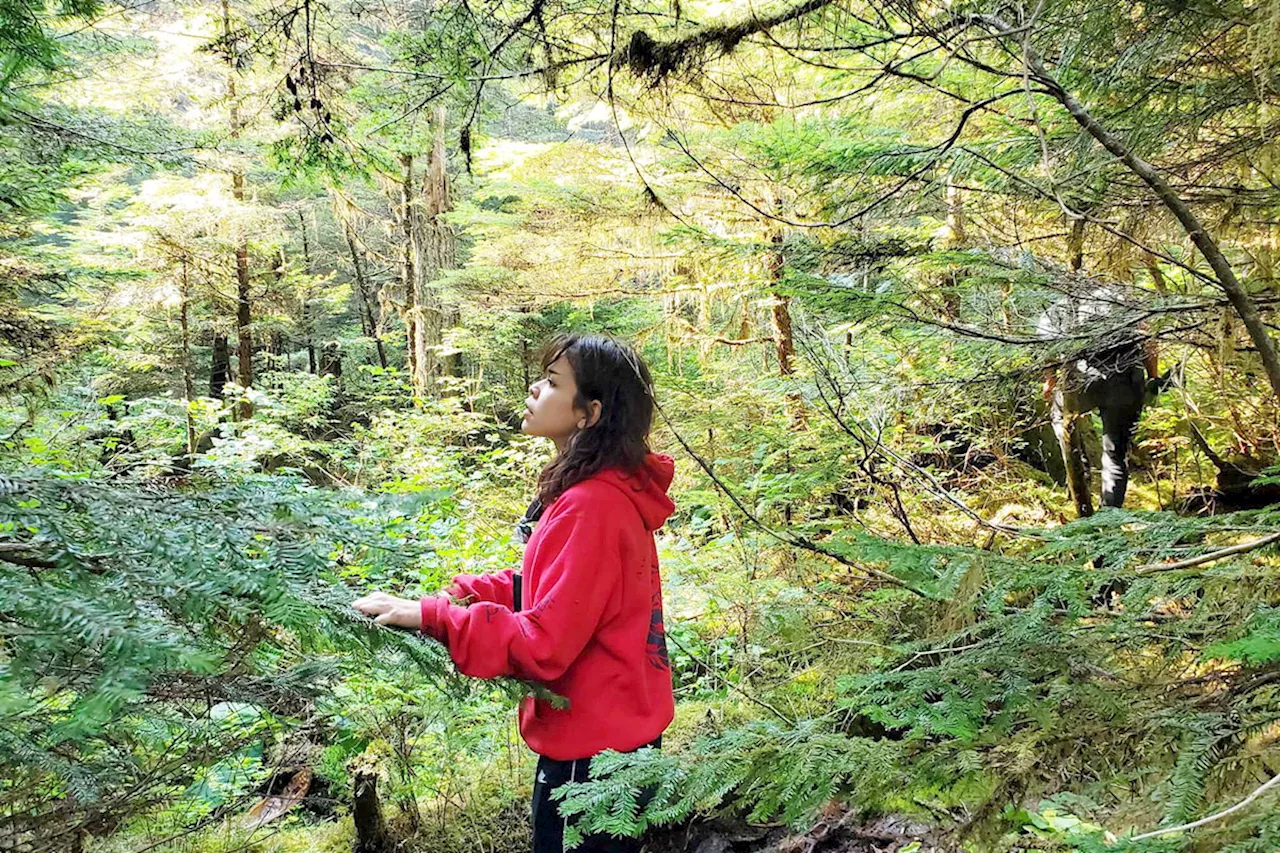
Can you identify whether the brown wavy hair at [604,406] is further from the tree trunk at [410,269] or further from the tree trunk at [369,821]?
the tree trunk at [410,269]

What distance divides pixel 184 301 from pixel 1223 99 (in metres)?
13.1

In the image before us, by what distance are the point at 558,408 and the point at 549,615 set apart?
65cm

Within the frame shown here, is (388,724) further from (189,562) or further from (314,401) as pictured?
(314,401)

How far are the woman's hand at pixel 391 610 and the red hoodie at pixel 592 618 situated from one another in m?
0.09

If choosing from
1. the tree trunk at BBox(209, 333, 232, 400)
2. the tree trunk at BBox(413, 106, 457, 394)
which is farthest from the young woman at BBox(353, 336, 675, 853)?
the tree trunk at BBox(209, 333, 232, 400)

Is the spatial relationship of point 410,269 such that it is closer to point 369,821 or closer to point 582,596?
point 369,821

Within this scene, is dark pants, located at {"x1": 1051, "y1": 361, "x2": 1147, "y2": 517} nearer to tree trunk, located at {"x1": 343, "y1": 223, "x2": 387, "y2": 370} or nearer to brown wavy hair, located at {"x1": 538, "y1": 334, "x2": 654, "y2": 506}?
brown wavy hair, located at {"x1": 538, "y1": 334, "x2": 654, "y2": 506}

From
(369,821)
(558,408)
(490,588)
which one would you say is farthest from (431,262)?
(490,588)

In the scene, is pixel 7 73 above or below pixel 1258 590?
above

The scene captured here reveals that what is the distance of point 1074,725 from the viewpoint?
109 centimetres

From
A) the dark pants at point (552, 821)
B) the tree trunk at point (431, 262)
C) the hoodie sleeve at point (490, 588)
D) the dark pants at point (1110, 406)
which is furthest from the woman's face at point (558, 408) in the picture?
the tree trunk at point (431, 262)

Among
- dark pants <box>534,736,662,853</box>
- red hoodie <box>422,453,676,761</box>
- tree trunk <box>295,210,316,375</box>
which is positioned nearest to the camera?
red hoodie <box>422,453,676,761</box>

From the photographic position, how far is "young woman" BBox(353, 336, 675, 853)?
148cm

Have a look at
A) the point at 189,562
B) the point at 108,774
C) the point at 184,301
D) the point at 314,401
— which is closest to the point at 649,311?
the point at 314,401
